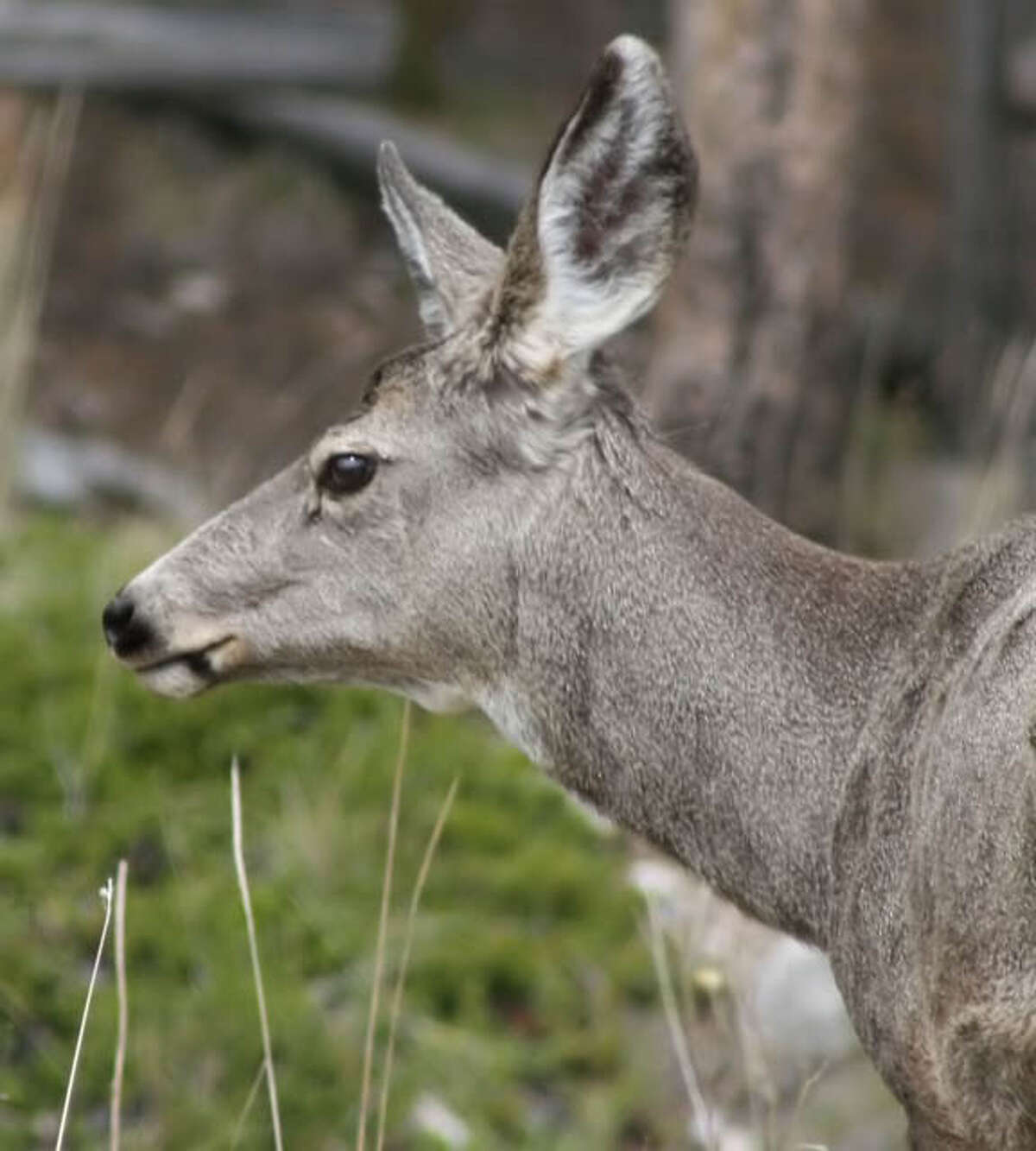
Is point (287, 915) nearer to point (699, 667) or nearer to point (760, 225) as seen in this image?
point (760, 225)

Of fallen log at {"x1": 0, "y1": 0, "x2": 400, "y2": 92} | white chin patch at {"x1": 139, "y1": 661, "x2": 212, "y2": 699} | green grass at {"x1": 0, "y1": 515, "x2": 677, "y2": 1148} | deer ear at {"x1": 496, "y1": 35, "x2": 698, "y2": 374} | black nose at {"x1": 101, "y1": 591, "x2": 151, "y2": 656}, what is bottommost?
green grass at {"x1": 0, "y1": 515, "x2": 677, "y2": 1148}

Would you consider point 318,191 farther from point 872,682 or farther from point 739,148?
point 872,682

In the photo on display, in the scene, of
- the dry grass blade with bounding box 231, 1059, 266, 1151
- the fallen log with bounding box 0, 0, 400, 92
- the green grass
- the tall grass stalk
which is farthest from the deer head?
the fallen log with bounding box 0, 0, 400, 92

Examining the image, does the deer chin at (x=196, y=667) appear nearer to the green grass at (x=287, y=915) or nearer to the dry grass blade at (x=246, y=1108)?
the dry grass blade at (x=246, y=1108)

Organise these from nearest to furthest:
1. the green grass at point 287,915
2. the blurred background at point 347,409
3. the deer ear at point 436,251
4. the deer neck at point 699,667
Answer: the deer neck at point 699,667
the deer ear at point 436,251
the green grass at point 287,915
the blurred background at point 347,409

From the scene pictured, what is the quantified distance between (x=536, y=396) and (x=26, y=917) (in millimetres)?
2468

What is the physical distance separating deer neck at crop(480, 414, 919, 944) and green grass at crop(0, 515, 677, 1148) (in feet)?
5.75

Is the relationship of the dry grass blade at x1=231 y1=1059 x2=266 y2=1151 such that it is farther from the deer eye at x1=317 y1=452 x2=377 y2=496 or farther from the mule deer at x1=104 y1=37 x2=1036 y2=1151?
the deer eye at x1=317 y1=452 x2=377 y2=496

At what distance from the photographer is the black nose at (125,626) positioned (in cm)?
452

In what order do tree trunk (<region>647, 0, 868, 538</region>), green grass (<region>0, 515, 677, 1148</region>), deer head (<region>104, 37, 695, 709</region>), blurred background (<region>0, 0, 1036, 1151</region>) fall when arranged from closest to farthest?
deer head (<region>104, 37, 695, 709</region>)
green grass (<region>0, 515, 677, 1148</region>)
blurred background (<region>0, 0, 1036, 1151</region>)
tree trunk (<region>647, 0, 868, 538</region>)

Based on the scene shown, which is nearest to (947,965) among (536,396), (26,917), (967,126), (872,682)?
(872,682)

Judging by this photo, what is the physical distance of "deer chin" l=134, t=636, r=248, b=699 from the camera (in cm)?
454

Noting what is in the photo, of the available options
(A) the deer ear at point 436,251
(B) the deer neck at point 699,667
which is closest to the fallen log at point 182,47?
(A) the deer ear at point 436,251

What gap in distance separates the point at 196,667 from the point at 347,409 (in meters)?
3.19
